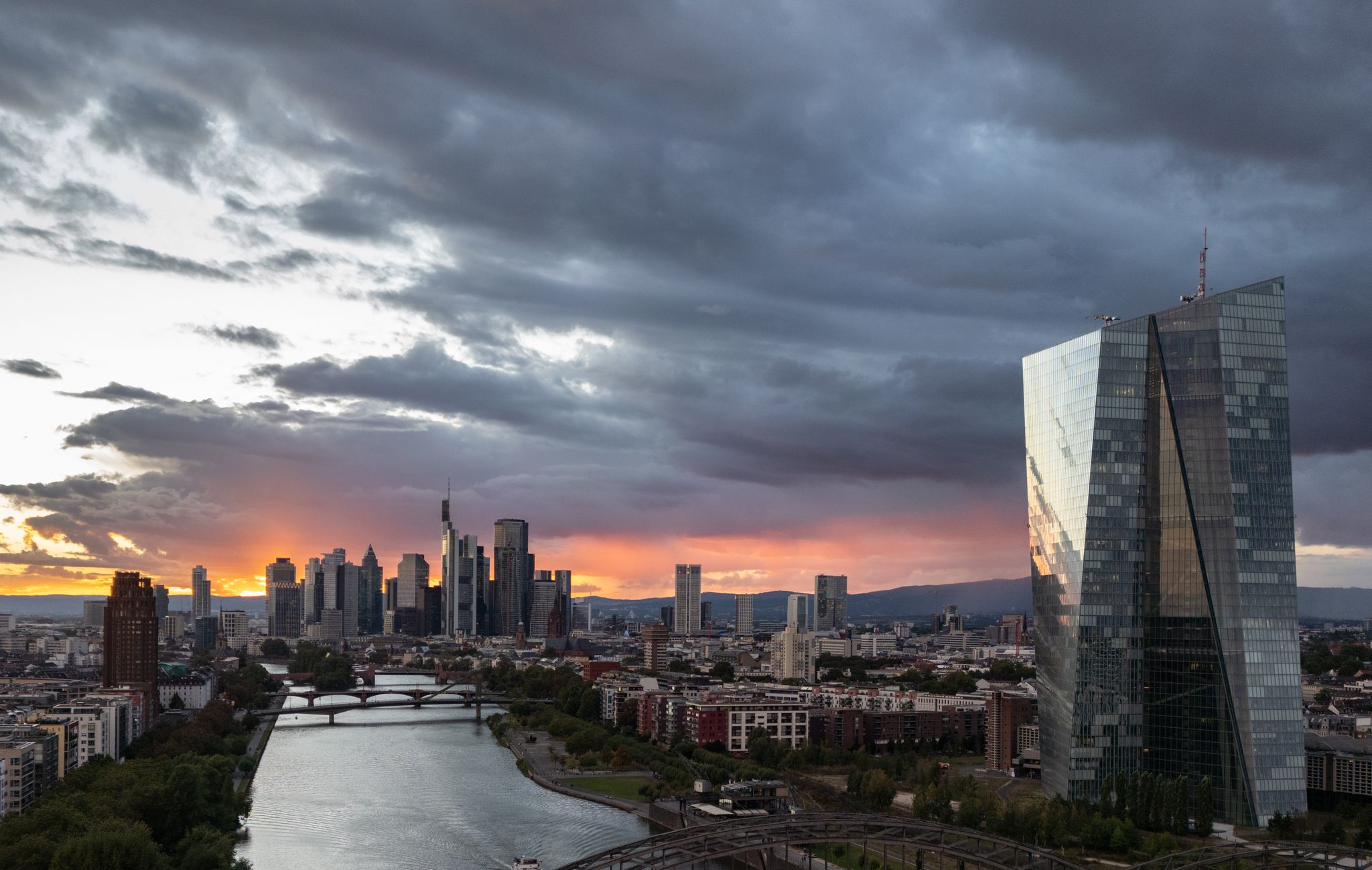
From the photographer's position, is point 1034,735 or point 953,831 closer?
point 953,831

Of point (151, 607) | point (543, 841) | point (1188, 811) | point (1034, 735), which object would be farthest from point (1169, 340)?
point (151, 607)

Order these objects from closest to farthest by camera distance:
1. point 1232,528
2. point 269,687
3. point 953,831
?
point 953,831 < point 1232,528 < point 269,687

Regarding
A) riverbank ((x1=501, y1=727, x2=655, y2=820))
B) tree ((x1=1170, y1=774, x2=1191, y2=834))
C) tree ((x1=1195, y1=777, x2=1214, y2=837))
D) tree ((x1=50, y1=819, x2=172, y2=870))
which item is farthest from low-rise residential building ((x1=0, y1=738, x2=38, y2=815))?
tree ((x1=1195, y1=777, x2=1214, y2=837))

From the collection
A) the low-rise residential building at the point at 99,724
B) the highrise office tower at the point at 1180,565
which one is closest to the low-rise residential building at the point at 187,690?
the low-rise residential building at the point at 99,724

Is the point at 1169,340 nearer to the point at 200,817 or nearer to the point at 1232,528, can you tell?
the point at 1232,528

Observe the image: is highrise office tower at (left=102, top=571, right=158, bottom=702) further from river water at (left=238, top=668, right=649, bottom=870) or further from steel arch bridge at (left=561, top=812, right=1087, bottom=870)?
steel arch bridge at (left=561, top=812, right=1087, bottom=870)

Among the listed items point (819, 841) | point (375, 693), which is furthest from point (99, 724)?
point (375, 693)
